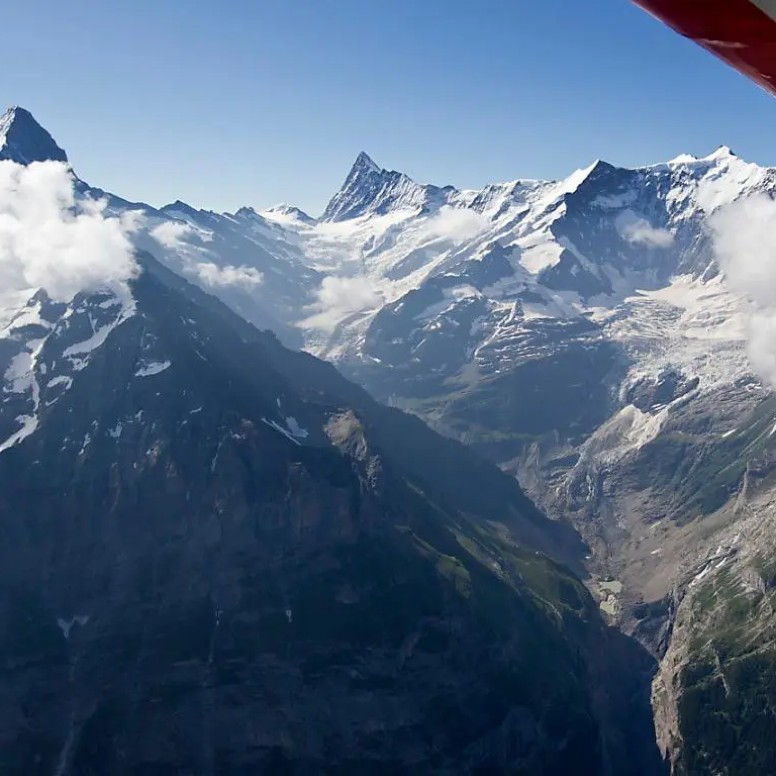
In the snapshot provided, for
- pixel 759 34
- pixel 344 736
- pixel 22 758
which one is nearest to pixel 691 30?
pixel 759 34

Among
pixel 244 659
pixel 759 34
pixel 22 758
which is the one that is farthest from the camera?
pixel 244 659

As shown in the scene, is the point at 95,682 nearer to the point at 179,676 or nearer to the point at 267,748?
the point at 179,676

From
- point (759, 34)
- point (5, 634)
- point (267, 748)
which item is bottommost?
point (759, 34)

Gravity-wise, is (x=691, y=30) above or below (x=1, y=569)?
below

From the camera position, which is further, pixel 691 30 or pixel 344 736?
pixel 344 736

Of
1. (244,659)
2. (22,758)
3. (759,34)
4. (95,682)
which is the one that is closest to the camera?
(759,34)

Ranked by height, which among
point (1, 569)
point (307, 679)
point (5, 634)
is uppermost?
point (1, 569)

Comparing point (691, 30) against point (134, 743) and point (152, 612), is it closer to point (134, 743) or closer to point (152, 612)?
point (134, 743)

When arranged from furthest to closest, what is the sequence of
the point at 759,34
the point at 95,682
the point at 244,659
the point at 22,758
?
the point at 244,659, the point at 95,682, the point at 22,758, the point at 759,34

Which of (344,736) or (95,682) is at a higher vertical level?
(95,682)
